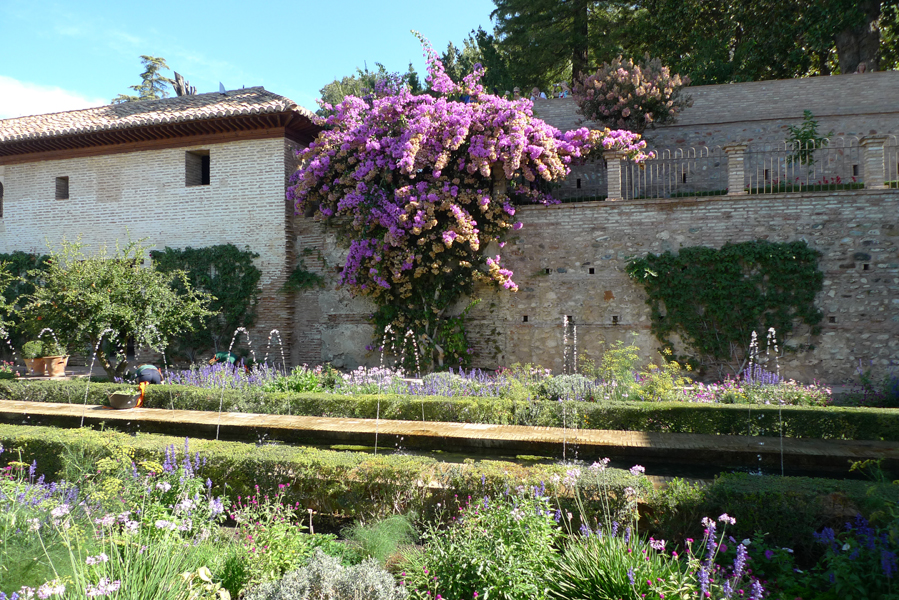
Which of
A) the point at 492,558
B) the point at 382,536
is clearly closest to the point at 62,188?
the point at 382,536

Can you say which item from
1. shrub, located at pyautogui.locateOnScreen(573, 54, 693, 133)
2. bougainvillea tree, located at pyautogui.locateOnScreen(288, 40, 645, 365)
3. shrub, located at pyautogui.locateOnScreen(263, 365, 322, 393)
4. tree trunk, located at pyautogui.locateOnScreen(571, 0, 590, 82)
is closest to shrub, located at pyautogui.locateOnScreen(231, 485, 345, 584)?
shrub, located at pyautogui.locateOnScreen(263, 365, 322, 393)

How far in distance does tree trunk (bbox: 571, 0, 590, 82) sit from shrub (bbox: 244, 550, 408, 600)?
16.6m

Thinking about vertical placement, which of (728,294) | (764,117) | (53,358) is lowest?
(53,358)

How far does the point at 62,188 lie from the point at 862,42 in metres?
20.8

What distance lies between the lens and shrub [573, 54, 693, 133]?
12.1 m

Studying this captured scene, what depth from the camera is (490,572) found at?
2619 millimetres

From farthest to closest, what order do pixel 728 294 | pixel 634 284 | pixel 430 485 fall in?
pixel 634 284, pixel 728 294, pixel 430 485

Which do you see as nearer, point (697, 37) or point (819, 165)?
point (819, 165)

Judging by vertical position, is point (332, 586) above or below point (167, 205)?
below

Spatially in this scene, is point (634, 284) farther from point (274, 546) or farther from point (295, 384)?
point (274, 546)

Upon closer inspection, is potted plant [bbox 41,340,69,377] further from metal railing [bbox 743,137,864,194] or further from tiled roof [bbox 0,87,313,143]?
metal railing [bbox 743,137,864,194]

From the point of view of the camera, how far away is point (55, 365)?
11656 millimetres

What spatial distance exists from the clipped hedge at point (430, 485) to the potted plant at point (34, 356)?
25.0 ft

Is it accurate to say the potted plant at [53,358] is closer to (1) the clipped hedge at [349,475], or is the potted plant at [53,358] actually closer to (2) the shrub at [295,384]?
(2) the shrub at [295,384]
